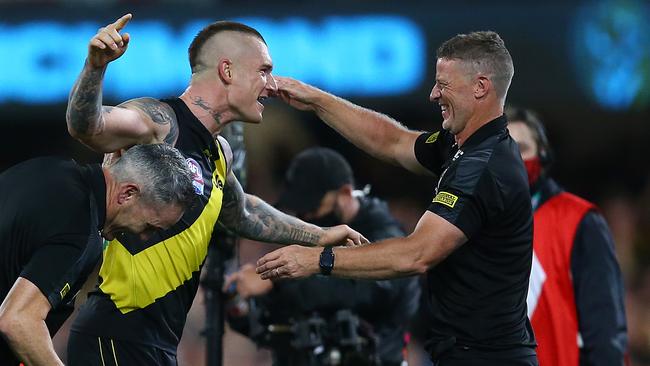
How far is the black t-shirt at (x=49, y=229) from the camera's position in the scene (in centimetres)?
419

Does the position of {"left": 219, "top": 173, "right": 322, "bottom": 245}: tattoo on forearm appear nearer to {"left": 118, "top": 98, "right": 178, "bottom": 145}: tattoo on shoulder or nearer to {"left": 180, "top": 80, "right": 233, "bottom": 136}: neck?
{"left": 180, "top": 80, "right": 233, "bottom": 136}: neck

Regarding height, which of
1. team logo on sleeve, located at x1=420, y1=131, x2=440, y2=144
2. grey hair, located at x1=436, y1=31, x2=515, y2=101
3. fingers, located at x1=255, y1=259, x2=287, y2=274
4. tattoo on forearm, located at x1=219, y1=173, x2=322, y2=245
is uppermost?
A: grey hair, located at x1=436, y1=31, x2=515, y2=101

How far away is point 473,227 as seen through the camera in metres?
4.89

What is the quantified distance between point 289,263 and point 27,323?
1160mm

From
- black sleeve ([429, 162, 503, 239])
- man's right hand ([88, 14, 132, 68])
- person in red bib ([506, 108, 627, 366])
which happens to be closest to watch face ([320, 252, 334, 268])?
black sleeve ([429, 162, 503, 239])

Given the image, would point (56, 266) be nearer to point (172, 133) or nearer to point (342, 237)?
point (172, 133)

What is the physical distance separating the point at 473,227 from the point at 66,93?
20.8ft

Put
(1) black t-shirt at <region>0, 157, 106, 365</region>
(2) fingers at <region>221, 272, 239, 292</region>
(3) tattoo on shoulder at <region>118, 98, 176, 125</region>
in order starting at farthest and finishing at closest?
(2) fingers at <region>221, 272, 239, 292</region>
(3) tattoo on shoulder at <region>118, 98, 176, 125</region>
(1) black t-shirt at <region>0, 157, 106, 365</region>

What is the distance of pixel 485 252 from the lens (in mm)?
5000

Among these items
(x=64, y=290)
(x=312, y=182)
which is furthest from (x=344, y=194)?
(x=64, y=290)

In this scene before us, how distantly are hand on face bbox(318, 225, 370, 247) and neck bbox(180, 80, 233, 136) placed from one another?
2.57ft

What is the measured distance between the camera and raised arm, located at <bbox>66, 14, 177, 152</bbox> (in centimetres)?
437

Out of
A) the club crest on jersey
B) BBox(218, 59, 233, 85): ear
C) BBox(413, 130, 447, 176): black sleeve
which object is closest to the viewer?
the club crest on jersey

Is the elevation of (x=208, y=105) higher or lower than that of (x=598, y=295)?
higher
